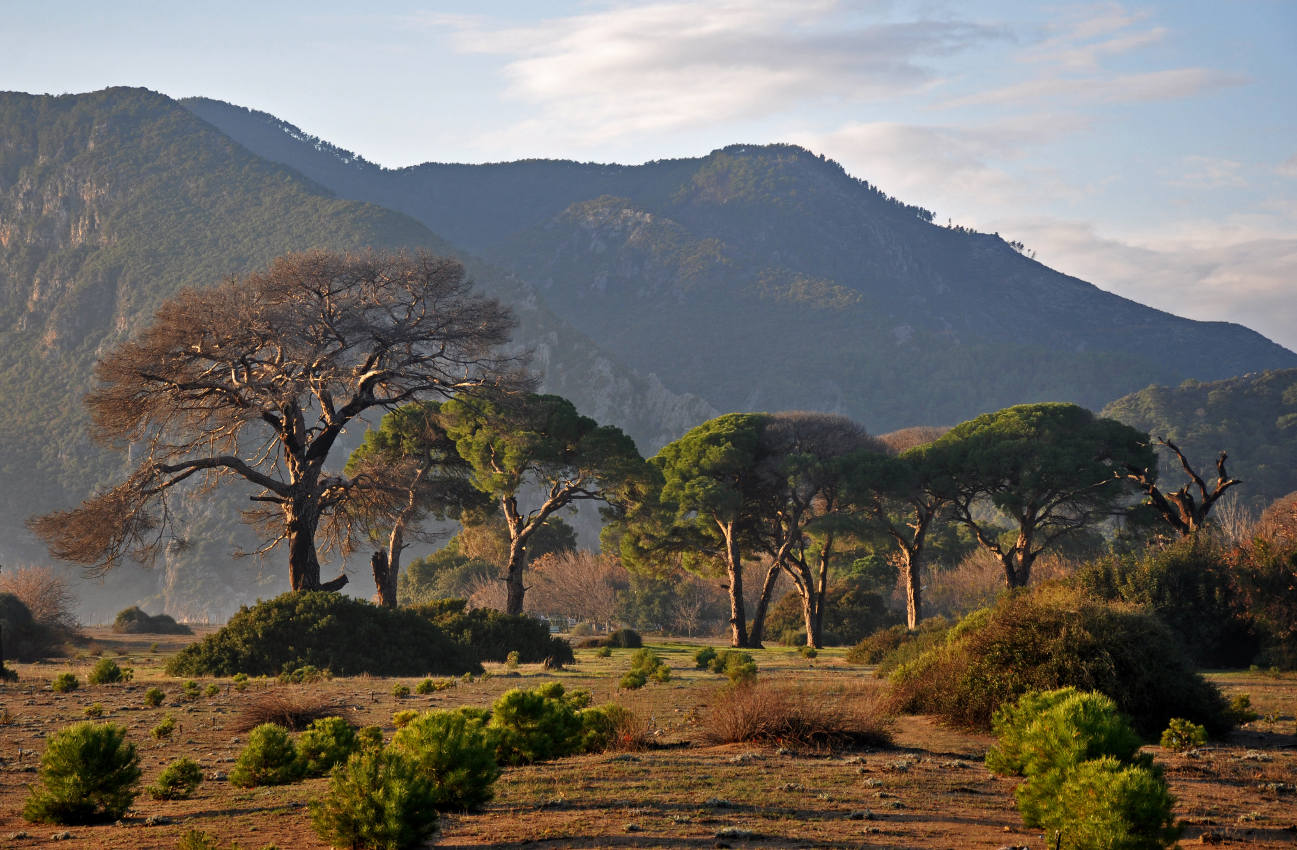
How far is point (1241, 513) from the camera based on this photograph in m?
95.7

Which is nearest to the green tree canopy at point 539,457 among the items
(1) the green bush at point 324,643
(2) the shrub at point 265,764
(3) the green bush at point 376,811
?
(1) the green bush at point 324,643

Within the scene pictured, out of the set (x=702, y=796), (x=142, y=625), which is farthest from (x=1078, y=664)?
(x=142, y=625)

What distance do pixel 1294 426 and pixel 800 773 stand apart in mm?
128371

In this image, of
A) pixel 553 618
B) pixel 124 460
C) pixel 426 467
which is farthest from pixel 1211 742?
pixel 124 460

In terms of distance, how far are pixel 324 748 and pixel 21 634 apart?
33736 mm

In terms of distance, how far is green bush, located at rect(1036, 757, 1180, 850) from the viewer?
7707 mm

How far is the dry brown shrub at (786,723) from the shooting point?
45.6 feet

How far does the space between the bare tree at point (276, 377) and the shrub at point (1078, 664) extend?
68.1ft

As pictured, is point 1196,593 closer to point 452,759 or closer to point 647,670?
point 647,670

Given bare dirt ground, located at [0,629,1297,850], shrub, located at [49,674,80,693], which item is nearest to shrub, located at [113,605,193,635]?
shrub, located at [49,674,80,693]

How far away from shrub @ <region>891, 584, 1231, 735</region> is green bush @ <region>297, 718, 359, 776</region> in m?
8.95

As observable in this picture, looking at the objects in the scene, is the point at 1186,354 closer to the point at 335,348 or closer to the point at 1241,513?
the point at 1241,513

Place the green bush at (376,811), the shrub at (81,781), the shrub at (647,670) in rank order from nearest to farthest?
the green bush at (376,811) → the shrub at (81,781) → the shrub at (647,670)

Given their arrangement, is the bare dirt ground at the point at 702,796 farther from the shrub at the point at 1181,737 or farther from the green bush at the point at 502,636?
the green bush at the point at 502,636
